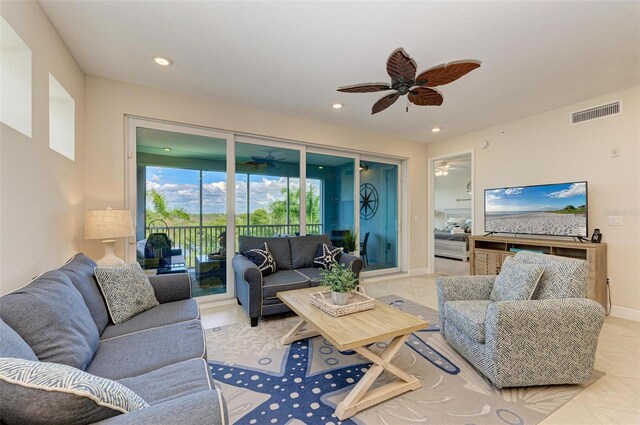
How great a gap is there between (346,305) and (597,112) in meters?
4.02

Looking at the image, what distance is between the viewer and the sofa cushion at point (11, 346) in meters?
0.89

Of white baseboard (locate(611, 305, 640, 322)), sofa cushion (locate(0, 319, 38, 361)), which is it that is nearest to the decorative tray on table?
sofa cushion (locate(0, 319, 38, 361))

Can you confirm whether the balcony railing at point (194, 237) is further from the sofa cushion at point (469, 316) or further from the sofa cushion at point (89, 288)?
the sofa cushion at point (469, 316)

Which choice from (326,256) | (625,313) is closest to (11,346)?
(326,256)

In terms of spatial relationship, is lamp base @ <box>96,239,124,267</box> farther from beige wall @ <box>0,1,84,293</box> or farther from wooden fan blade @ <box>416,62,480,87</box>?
wooden fan blade @ <box>416,62,480,87</box>

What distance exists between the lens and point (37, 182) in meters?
1.88

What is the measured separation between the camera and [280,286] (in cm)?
304

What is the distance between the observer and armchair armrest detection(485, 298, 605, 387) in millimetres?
1795

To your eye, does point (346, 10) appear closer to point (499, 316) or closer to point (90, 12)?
point (90, 12)

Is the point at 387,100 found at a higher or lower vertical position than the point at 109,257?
higher

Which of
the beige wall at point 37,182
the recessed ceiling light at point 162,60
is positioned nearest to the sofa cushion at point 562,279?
the beige wall at point 37,182

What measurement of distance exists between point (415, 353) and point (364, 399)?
843 millimetres

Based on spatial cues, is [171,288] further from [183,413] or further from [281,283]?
[183,413]

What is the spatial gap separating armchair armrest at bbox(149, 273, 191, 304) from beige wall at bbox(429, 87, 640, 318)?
473cm
